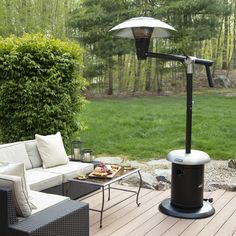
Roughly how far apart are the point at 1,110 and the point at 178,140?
345 centimetres

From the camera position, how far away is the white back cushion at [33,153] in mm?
4074

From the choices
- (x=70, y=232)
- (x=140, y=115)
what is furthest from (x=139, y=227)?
(x=140, y=115)

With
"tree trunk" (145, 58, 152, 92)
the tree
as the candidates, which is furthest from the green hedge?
"tree trunk" (145, 58, 152, 92)

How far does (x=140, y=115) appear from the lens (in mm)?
8586

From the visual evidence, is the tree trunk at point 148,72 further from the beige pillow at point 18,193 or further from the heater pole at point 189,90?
the beige pillow at point 18,193

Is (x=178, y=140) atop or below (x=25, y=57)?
below

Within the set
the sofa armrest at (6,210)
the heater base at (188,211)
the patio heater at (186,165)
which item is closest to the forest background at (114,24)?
the patio heater at (186,165)

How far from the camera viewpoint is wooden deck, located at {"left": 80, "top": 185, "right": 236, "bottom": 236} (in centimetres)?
319

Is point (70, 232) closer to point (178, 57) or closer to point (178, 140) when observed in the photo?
point (178, 57)

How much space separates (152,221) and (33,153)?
1624 mm

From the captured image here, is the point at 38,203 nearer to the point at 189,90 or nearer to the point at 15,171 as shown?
the point at 15,171

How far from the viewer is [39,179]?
3545mm

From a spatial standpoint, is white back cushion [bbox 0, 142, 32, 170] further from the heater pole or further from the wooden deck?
the heater pole

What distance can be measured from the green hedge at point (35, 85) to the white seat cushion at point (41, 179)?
3.64 feet
